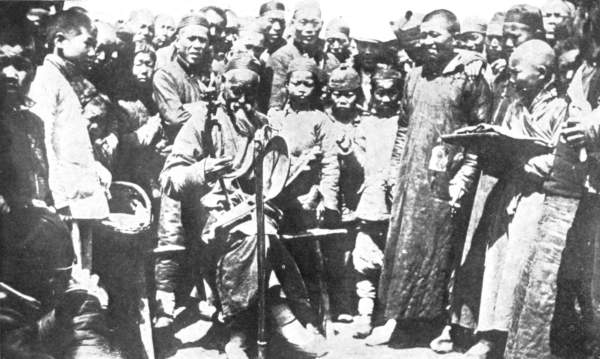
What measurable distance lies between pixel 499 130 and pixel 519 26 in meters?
0.92

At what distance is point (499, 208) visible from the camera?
17.5 ft

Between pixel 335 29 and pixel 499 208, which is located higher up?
pixel 335 29

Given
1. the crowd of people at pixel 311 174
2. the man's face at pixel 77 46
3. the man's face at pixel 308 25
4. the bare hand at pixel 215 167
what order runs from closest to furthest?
the crowd of people at pixel 311 174 → the man's face at pixel 77 46 → the bare hand at pixel 215 167 → the man's face at pixel 308 25

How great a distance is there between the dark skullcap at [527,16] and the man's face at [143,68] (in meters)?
2.76

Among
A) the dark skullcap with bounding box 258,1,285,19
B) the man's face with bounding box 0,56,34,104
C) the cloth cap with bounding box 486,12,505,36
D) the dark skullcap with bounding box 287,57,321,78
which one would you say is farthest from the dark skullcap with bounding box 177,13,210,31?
the cloth cap with bounding box 486,12,505,36

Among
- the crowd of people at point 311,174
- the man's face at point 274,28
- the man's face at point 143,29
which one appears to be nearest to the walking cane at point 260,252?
the crowd of people at point 311,174

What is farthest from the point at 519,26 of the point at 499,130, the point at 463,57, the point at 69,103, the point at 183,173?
the point at 69,103

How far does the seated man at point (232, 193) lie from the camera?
17.4ft

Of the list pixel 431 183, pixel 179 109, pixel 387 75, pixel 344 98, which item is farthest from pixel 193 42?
pixel 431 183

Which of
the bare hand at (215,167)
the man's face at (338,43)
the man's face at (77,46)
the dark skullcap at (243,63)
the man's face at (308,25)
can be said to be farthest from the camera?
the man's face at (308,25)

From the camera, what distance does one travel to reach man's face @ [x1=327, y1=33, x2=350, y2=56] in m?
6.68

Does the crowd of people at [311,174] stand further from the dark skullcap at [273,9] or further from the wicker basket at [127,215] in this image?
the dark skullcap at [273,9]

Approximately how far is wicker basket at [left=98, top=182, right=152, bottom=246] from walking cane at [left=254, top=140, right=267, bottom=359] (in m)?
0.76

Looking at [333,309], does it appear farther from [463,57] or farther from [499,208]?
[463,57]
